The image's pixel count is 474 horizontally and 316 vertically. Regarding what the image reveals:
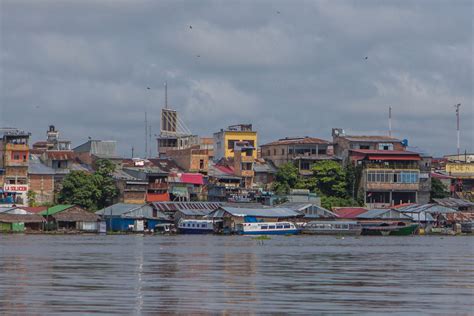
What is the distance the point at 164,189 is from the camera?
127 m

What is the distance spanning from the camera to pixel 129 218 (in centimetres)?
11781

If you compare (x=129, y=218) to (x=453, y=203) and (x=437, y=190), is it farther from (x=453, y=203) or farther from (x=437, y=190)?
(x=437, y=190)

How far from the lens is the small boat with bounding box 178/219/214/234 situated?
11719cm

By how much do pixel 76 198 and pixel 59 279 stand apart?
7937 centimetres

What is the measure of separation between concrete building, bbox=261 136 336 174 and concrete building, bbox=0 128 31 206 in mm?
33789

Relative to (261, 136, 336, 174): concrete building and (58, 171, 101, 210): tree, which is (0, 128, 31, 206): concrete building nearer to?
(58, 171, 101, 210): tree

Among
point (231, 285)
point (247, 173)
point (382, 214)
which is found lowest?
point (231, 285)

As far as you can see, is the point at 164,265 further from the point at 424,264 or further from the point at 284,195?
the point at 284,195

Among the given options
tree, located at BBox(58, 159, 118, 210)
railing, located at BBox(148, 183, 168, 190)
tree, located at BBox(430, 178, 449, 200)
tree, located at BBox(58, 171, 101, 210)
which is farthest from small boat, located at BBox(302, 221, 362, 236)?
tree, located at BBox(430, 178, 449, 200)

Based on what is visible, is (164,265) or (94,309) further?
(164,265)

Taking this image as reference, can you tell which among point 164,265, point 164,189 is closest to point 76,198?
point 164,189

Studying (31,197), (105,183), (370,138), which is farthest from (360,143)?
(31,197)

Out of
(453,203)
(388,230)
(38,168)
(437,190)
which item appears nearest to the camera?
(388,230)

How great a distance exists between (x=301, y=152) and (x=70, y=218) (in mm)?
36637
